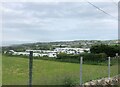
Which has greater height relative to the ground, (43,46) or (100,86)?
(43,46)

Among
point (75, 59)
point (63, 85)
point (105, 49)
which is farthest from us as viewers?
point (105, 49)

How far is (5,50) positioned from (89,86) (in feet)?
16.8

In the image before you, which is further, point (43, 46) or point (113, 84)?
point (113, 84)

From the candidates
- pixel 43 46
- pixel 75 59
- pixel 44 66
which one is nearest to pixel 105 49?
pixel 75 59

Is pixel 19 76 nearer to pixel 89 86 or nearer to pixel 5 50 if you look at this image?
pixel 89 86

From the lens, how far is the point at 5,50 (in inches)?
360

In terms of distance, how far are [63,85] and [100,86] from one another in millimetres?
1300

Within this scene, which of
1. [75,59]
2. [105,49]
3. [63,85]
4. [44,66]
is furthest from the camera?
[105,49]

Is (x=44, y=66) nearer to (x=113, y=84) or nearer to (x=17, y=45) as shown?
(x=113, y=84)

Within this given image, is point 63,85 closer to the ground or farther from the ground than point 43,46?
closer to the ground

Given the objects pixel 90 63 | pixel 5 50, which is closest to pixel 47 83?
pixel 5 50

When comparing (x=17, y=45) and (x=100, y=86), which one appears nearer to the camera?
(x=17, y=45)

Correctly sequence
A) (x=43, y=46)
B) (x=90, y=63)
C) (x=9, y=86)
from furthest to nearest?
(x=90, y=63), (x=9, y=86), (x=43, y=46)

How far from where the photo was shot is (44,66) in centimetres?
2356
